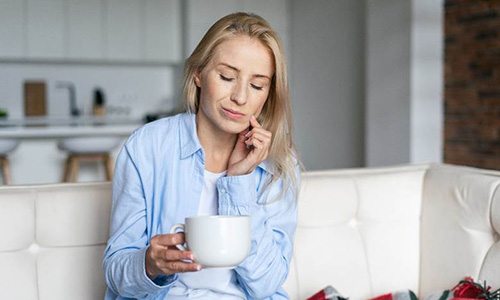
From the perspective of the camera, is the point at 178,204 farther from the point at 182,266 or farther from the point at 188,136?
the point at 182,266

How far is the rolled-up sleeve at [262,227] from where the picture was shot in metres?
1.34

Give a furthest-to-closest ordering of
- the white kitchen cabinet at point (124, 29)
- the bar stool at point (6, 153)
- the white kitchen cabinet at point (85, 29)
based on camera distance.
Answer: the white kitchen cabinet at point (124, 29) → the white kitchen cabinet at point (85, 29) → the bar stool at point (6, 153)

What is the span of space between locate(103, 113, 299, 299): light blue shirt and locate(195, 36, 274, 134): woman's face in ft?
0.30

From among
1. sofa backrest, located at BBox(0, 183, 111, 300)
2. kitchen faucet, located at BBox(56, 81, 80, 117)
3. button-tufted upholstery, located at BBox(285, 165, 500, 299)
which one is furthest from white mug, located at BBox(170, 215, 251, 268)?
kitchen faucet, located at BBox(56, 81, 80, 117)

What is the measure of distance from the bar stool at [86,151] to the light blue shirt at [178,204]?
3216 millimetres

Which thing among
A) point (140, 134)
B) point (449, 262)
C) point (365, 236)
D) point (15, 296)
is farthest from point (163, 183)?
point (449, 262)

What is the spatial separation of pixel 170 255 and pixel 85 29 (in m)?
5.03

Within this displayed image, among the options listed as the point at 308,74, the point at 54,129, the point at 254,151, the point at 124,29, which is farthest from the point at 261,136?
the point at 308,74

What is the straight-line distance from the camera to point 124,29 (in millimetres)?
5996

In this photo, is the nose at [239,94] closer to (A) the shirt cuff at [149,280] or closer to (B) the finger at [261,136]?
(B) the finger at [261,136]

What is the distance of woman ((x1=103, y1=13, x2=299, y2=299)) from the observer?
136cm

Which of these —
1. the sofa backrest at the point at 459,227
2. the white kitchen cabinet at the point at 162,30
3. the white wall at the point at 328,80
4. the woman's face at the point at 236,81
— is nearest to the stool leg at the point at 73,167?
the white kitchen cabinet at the point at 162,30

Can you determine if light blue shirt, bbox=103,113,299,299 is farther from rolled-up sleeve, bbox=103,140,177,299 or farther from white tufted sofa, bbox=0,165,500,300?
white tufted sofa, bbox=0,165,500,300

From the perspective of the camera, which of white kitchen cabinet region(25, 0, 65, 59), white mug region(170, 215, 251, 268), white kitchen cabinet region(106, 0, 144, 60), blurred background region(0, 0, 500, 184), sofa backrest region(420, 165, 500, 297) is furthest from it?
white kitchen cabinet region(106, 0, 144, 60)
